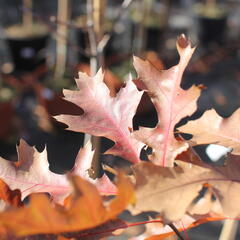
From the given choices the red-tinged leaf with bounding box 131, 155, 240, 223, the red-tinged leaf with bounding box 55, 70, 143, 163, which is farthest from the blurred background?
the red-tinged leaf with bounding box 131, 155, 240, 223

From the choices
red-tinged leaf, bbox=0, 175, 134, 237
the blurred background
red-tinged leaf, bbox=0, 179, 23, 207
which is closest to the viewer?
red-tinged leaf, bbox=0, 175, 134, 237

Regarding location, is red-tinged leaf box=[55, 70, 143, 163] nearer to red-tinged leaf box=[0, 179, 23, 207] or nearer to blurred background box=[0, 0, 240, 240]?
red-tinged leaf box=[0, 179, 23, 207]

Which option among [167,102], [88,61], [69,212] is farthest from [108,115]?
[88,61]

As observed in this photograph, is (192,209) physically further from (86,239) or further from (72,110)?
(72,110)

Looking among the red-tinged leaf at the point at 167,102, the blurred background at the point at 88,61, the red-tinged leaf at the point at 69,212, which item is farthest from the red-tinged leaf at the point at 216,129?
the blurred background at the point at 88,61

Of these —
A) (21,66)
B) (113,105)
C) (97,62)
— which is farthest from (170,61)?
(113,105)

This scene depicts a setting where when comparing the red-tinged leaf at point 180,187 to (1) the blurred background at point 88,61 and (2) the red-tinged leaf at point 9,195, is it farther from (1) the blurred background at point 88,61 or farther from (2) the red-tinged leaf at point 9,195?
(1) the blurred background at point 88,61
